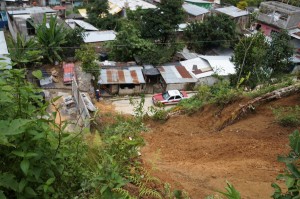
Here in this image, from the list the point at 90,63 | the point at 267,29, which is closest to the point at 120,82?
the point at 90,63

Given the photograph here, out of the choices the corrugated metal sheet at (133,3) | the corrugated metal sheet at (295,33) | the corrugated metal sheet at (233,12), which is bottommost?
the corrugated metal sheet at (295,33)

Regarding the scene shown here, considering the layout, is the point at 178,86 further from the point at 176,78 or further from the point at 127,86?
the point at 127,86

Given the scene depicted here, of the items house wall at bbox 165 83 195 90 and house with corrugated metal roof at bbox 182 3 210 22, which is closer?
house wall at bbox 165 83 195 90

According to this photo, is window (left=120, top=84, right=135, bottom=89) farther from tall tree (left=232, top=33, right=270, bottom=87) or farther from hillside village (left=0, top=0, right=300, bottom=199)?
tall tree (left=232, top=33, right=270, bottom=87)

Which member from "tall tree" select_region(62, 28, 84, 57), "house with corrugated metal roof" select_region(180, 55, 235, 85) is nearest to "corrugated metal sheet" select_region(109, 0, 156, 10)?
"tall tree" select_region(62, 28, 84, 57)

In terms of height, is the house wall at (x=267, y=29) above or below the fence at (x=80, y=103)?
below

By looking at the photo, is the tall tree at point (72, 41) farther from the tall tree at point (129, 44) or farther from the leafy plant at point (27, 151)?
the leafy plant at point (27, 151)

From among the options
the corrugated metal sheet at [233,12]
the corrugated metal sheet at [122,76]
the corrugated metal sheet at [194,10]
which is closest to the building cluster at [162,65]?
the corrugated metal sheet at [122,76]
